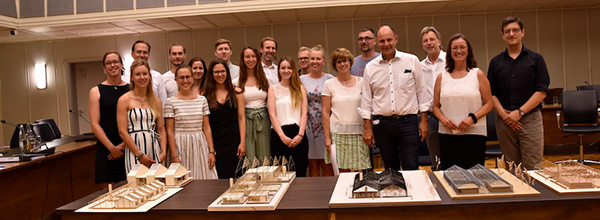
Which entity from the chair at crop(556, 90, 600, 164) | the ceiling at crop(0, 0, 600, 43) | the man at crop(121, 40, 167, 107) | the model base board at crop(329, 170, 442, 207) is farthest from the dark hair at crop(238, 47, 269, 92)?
the chair at crop(556, 90, 600, 164)

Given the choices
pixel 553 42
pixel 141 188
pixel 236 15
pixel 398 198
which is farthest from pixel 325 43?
pixel 398 198

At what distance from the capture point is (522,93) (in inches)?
122

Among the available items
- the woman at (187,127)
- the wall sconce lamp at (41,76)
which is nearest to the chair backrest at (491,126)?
the woman at (187,127)

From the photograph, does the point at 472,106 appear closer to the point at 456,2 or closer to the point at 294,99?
the point at 294,99

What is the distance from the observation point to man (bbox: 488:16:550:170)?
3061 mm

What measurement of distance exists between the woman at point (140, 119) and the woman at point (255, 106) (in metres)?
0.73

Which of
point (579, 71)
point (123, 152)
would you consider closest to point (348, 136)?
point (123, 152)

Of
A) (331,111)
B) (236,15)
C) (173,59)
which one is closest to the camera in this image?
(331,111)

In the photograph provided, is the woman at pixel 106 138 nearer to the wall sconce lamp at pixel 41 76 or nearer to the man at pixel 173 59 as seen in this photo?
the man at pixel 173 59

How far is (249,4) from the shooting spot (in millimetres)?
7098

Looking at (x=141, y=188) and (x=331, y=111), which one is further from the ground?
(x=331, y=111)

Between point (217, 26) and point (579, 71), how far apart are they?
7699 millimetres

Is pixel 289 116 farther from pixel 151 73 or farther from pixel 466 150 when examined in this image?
pixel 151 73

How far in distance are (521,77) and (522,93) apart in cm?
12
